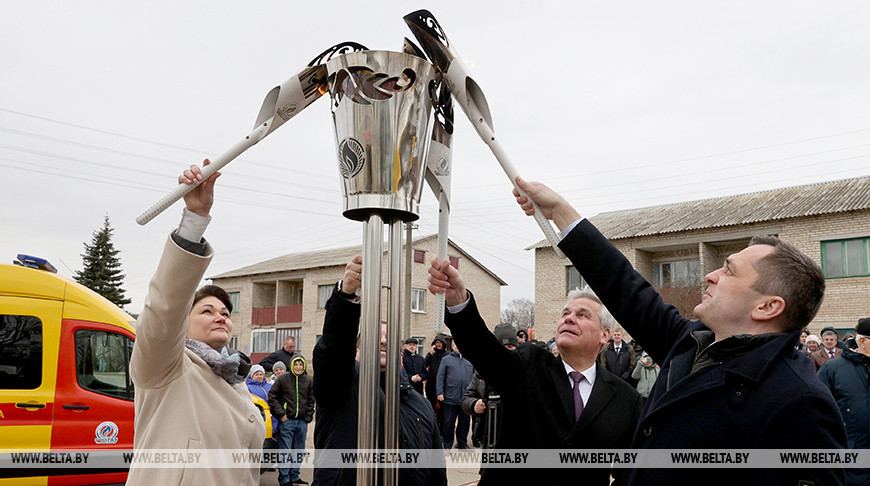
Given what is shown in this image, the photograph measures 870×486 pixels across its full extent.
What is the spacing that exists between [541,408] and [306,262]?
37598 millimetres

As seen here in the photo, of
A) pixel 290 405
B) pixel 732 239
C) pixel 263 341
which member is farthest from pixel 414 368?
pixel 263 341

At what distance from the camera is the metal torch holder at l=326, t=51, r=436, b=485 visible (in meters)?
2.52

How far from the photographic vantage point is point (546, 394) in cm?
333

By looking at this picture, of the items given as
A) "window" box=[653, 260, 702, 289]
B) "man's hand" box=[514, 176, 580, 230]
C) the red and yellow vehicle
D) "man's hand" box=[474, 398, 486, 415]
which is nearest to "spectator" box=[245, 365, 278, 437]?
the red and yellow vehicle

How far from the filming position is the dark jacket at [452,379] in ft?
37.8

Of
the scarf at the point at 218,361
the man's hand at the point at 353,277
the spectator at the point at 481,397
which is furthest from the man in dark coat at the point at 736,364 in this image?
the spectator at the point at 481,397

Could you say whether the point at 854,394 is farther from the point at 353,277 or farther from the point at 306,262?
the point at 306,262

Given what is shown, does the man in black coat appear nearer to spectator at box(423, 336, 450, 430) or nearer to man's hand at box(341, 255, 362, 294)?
man's hand at box(341, 255, 362, 294)

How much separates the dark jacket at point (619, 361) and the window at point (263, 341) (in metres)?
31.9

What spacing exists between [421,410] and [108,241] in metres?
46.6

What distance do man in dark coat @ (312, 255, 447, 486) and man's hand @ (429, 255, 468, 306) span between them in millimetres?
358

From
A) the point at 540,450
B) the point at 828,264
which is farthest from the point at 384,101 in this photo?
the point at 828,264

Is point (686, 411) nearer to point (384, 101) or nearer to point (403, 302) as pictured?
point (403, 302)

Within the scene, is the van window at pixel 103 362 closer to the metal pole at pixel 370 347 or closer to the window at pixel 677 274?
the metal pole at pixel 370 347
